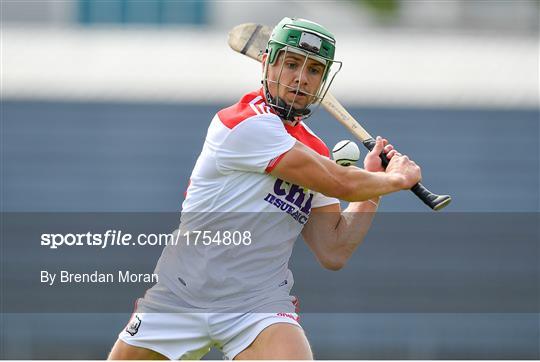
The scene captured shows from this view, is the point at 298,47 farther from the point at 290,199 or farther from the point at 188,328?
the point at 188,328

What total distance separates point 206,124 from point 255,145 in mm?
4863

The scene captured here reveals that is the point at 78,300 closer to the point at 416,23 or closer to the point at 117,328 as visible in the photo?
the point at 117,328

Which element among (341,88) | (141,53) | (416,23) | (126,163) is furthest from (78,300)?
(416,23)

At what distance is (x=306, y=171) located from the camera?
3.80m

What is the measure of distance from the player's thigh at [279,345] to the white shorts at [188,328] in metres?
0.02

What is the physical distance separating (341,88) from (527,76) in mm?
1668

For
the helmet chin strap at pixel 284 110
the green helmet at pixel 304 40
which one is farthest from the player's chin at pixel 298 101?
the green helmet at pixel 304 40

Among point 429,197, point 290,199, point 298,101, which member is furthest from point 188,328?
point 429,197

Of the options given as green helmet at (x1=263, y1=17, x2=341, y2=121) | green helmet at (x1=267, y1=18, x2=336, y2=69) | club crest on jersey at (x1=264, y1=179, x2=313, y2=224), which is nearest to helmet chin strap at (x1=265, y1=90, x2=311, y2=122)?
green helmet at (x1=263, y1=17, x2=341, y2=121)

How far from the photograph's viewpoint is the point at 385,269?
8.65 meters

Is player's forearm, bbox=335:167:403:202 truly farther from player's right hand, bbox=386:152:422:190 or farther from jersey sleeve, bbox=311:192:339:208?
jersey sleeve, bbox=311:192:339:208

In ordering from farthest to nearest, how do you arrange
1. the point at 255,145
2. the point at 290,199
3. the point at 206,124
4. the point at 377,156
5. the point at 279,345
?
the point at 206,124, the point at 377,156, the point at 290,199, the point at 255,145, the point at 279,345

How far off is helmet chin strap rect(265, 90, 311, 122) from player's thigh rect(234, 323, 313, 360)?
31.7 inches

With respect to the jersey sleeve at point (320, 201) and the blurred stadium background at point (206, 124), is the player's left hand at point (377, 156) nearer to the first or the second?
the jersey sleeve at point (320, 201)
